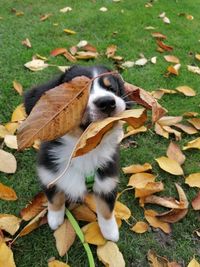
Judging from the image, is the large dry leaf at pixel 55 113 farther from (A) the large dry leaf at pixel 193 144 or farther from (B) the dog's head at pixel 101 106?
(A) the large dry leaf at pixel 193 144

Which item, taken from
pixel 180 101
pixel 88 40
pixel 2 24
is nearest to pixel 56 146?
pixel 180 101

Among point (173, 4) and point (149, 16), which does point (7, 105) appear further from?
point (173, 4)

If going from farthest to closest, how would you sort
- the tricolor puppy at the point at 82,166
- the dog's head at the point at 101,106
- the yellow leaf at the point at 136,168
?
the yellow leaf at the point at 136,168 < the tricolor puppy at the point at 82,166 < the dog's head at the point at 101,106

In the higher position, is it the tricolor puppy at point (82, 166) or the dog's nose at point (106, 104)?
the dog's nose at point (106, 104)

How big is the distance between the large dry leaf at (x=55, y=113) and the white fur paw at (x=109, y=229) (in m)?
0.93

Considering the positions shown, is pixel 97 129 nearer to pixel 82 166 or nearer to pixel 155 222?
pixel 82 166

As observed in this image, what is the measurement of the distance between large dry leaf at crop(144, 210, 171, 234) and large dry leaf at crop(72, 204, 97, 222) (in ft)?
1.10

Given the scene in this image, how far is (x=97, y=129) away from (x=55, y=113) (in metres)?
0.20

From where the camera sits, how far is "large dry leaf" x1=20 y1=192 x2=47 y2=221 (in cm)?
245

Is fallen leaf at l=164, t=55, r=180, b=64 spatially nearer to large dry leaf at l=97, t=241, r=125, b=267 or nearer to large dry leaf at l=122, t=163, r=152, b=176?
large dry leaf at l=122, t=163, r=152, b=176

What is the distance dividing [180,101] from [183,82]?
346mm

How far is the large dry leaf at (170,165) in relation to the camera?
285 centimetres

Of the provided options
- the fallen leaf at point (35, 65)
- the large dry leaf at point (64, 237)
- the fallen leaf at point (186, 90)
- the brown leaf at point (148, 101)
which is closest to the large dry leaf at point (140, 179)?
the large dry leaf at point (64, 237)

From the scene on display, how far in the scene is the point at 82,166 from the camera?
2166 mm
